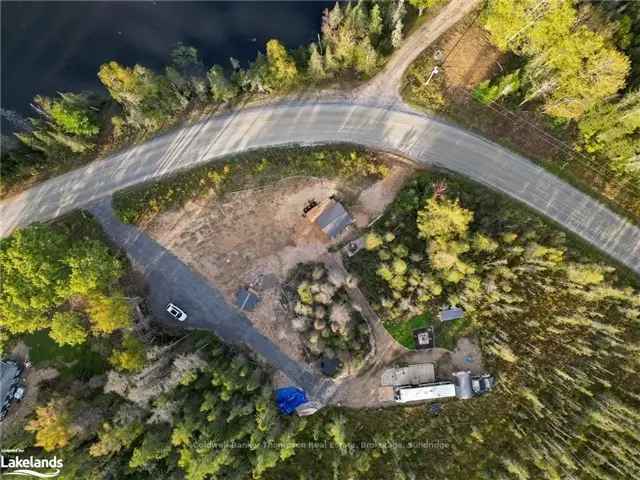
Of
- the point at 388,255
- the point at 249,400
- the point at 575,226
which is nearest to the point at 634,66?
the point at 575,226

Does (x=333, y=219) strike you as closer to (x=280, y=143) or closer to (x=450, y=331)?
(x=280, y=143)

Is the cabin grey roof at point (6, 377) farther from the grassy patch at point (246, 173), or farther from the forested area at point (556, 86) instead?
the forested area at point (556, 86)

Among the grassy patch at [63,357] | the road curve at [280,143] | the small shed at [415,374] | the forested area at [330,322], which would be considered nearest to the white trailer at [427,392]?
the small shed at [415,374]

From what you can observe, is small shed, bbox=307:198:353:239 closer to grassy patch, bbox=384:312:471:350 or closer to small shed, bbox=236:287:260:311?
small shed, bbox=236:287:260:311

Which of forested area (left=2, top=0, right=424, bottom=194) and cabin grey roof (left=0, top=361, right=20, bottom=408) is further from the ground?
forested area (left=2, top=0, right=424, bottom=194)

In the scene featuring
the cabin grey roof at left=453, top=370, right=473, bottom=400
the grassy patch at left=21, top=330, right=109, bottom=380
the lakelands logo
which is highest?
the cabin grey roof at left=453, top=370, right=473, bottom=400

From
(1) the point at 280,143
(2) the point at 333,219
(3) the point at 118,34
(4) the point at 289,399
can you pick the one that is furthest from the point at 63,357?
(3) the point at 118,34

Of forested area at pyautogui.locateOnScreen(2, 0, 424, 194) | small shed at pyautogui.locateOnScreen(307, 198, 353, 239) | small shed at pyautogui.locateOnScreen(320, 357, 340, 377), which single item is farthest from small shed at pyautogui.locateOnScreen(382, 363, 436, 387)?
forested area at pyautogui.locateOnScreen(2, 0, 424, 194)

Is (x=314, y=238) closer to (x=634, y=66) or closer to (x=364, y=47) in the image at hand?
(x=364, y=47)
